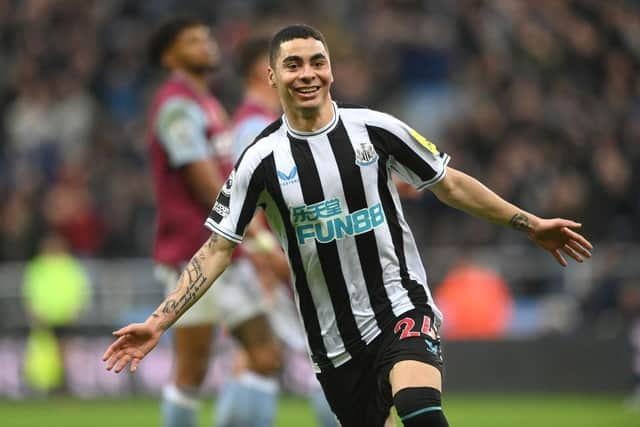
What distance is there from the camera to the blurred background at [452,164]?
1361cm

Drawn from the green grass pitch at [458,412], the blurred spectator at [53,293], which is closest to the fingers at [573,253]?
the green grass pitch at [458,412]

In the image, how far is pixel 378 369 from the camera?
17.8 ft

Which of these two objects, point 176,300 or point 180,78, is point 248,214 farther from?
point 180,78

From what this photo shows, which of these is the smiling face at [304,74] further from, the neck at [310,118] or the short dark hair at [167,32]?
the short dark hair at [167,32]

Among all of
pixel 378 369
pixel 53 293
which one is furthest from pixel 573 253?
pixel 53 293

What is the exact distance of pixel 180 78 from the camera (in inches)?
292

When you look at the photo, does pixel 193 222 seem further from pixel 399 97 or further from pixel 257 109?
pixel 399 97

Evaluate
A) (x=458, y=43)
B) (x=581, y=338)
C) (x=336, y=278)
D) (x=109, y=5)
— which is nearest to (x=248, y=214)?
(x=336, y=278)

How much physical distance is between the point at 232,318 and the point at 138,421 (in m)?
4.73

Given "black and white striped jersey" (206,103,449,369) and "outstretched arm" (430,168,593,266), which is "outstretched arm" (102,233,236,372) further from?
"outstretched arm" (430,168,593,266)

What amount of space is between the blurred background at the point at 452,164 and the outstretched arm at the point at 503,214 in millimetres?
6394

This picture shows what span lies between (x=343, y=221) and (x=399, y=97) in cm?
→ 1134

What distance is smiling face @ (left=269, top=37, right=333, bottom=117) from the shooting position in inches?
212

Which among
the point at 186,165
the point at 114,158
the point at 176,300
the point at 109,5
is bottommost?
the point at 176,300
